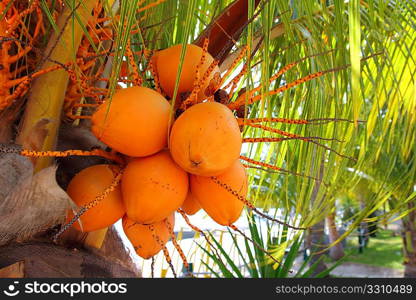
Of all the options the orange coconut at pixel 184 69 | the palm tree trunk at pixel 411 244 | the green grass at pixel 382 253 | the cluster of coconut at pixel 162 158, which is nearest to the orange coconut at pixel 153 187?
the cluster of coconut at pixel 162 158

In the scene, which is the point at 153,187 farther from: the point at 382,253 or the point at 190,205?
the point at 382,253

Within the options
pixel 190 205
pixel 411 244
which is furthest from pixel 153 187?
pixel 411 244

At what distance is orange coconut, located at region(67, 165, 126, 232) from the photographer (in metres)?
0.77

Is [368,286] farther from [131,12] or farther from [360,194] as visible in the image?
[360,194]

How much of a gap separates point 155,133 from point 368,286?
83 cm

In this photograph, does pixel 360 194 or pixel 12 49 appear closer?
pixel 12 49

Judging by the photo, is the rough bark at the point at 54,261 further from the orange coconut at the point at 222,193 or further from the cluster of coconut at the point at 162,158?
the orange coconut at the point at 222,193

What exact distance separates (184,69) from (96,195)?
10.8 inches

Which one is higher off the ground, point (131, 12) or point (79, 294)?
point (131, 12)

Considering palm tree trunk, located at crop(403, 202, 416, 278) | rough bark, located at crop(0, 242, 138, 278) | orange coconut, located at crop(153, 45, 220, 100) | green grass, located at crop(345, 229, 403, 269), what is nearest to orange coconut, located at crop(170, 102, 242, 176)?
orange coconut, located at crop(153, 45, 220, 100)

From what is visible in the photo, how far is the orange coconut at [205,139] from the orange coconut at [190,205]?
6.3 inches

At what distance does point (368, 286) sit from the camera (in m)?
1.20

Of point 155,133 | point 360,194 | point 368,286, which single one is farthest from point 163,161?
point 360,194

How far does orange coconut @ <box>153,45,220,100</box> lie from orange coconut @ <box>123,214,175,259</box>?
0.25 m
